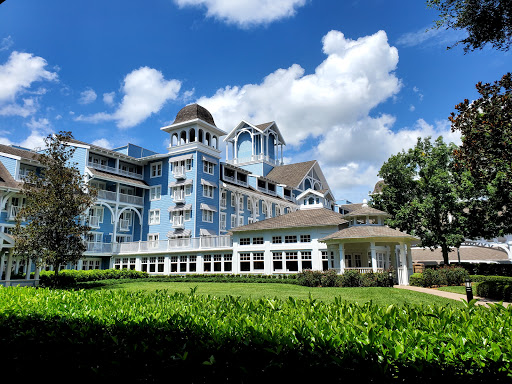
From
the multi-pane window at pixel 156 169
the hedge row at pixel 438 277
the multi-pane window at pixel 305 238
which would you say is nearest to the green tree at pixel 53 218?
the multi-pane window at pixel 305 238

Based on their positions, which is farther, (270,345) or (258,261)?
(258,261)

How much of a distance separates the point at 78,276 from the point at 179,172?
634 inches

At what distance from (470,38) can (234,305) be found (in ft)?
38.1

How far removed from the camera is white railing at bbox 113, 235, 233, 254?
114ft

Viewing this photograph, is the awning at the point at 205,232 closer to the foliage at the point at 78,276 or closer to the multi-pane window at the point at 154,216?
the multi-pane window at the point at 154,216

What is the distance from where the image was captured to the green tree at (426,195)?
33969mm

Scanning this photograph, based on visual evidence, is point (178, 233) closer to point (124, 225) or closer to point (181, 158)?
point (124, 225)

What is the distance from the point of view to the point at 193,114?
42.7 meters

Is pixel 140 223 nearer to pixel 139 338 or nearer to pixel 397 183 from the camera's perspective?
pixel 397 183

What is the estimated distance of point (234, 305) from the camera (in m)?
5.88

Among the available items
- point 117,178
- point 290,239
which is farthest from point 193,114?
point 290,239

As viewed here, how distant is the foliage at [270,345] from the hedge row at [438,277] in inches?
855

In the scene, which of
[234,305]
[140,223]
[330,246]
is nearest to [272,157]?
[140,223]

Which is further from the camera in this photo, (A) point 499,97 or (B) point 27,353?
(A) point 499,97
